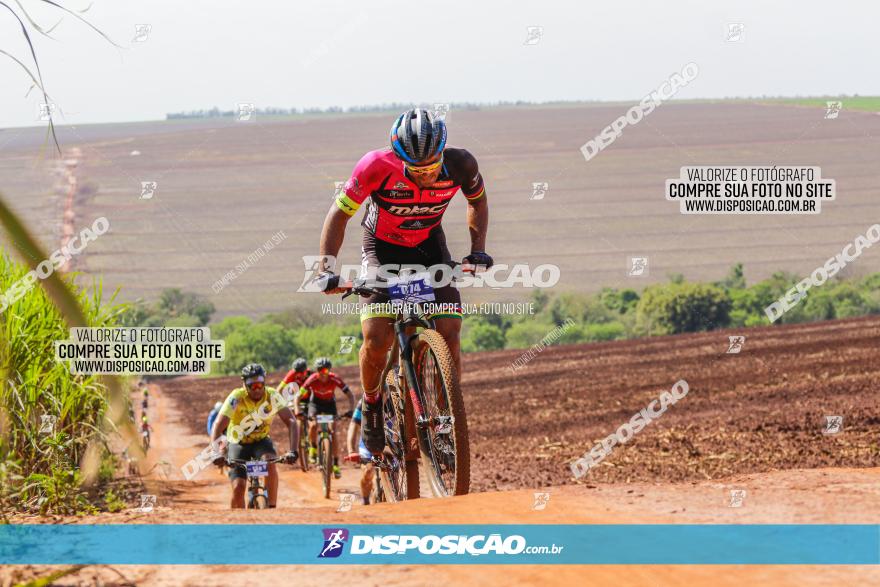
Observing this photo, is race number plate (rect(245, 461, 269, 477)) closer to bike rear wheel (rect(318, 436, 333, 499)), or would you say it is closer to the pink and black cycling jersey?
bike rear wheel (rect(318, 436, 333, 499))

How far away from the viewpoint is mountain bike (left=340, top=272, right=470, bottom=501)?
21.0 feet

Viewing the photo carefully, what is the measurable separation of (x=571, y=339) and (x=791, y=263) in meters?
A: 23.8

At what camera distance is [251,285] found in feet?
186

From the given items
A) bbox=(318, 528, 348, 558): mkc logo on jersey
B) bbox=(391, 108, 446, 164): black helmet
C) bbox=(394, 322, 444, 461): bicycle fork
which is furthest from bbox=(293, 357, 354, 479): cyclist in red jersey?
bbox=(318, 528, 348, 558): mkc logo on jersey

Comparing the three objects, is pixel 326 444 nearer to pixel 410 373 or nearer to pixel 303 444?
pixel 303 444

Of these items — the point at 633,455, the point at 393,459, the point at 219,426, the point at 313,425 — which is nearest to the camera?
the point at 393,459

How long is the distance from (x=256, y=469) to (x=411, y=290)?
164 inches

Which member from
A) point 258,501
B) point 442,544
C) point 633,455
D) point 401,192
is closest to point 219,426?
point 258,501

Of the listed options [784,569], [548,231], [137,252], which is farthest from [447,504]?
[548,231]

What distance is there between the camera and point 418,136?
651cm

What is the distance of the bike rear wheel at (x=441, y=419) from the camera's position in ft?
20.8

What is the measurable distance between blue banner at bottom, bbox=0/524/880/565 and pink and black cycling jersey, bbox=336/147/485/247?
259 cm

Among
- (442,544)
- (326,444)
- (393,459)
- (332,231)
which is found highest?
(332,231)

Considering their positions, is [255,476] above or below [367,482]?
above
